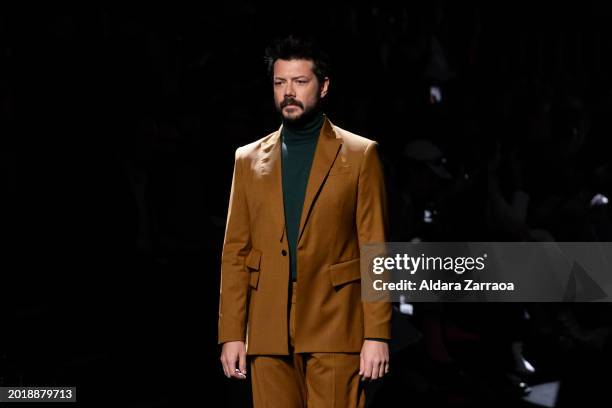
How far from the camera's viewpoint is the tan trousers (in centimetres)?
181

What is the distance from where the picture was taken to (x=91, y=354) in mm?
2498

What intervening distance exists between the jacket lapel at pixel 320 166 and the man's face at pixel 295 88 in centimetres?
7

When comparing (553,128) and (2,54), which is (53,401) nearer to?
(2,54)

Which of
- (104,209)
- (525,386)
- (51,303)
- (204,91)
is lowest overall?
(525,386)

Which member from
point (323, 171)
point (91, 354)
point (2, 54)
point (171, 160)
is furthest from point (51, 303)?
point (323, 171)

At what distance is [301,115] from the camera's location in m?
1.82

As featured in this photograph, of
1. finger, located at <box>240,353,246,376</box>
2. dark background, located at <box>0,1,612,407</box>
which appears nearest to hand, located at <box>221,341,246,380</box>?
finger, located at <box>240,353,246,376</box>

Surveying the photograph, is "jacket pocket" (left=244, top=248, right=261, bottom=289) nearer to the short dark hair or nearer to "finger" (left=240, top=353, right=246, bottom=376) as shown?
"finger" (left=240, top=353, right=246, bottom=376)

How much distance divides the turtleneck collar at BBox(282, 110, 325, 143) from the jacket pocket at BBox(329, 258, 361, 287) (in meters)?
0.25

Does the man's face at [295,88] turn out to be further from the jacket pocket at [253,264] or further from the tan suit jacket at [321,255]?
the jacket pocket at [253,264]

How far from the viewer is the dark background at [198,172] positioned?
7.96ft

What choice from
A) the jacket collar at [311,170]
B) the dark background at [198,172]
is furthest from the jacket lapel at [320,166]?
the dark background at [198,172]

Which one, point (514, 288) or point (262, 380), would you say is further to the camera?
point (514, 288)

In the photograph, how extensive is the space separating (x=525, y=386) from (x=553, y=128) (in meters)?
0.93
